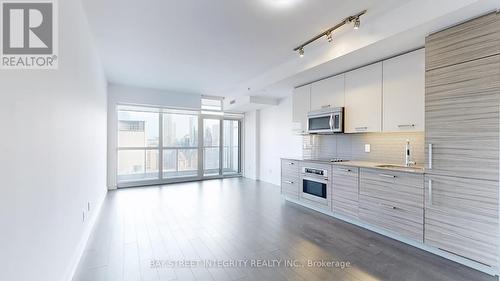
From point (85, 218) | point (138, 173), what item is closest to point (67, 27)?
point (85, 218)

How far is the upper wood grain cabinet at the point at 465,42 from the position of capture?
215 centimetres

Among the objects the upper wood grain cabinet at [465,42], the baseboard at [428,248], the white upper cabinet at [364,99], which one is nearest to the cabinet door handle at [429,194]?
the baseboard at [428,248]

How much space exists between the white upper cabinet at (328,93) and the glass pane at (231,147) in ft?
13.9

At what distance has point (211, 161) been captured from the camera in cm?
785

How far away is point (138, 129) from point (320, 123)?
5001mm

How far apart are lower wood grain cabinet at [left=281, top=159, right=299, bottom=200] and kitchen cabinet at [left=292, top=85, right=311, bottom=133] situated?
74 centimetres

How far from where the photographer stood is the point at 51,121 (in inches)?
66.9

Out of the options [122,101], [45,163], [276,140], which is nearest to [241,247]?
[45,163]

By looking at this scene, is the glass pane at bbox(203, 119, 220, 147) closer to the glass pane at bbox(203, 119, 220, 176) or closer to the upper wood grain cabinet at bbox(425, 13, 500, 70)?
the glass pane at bbox(203, 119, 220, 176)

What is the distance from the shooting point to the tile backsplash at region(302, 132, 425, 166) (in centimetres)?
332

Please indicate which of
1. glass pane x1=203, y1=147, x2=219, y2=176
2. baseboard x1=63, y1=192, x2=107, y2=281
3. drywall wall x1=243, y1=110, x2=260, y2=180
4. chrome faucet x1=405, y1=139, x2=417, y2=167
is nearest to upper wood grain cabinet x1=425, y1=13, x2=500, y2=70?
chrome faucet x1=405, y1=139, x2=417, y2=167

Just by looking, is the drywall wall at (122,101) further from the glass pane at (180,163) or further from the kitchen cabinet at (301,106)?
the kitchen cabinet at (301,106)

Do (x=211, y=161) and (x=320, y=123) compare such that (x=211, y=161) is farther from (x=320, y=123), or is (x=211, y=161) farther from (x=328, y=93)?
(x=328, y=93)

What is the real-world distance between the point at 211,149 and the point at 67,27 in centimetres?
591
